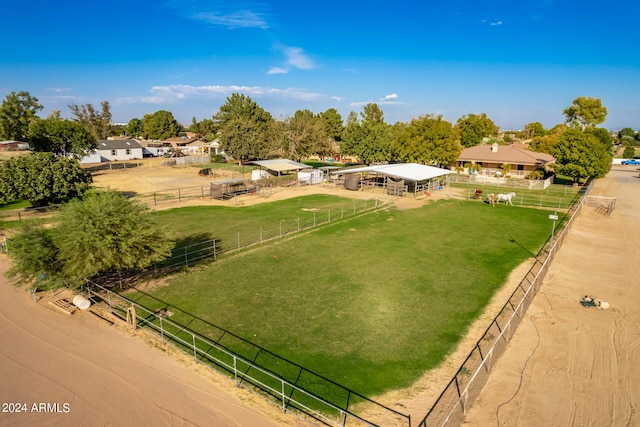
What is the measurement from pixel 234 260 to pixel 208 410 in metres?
12.7

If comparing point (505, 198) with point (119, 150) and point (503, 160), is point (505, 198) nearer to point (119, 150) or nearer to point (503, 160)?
point (503, 160)

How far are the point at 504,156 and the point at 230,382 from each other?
212 ft

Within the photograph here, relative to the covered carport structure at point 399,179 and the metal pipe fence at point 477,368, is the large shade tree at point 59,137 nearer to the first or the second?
the covered carport structure at point 399,179

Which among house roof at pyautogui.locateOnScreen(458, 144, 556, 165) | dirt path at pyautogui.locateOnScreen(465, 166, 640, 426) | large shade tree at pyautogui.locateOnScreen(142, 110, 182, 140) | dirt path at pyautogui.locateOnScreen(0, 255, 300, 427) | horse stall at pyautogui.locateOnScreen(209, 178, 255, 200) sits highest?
large shade tree at pyautogui.locateOnScreen(142, 110, 182, 140)

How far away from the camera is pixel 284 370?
12742 millimetres

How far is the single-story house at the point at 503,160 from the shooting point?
6147 cm

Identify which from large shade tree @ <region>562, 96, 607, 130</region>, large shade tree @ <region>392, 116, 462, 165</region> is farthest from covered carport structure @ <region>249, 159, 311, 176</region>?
large shade tree @ <region>562, 96, 607, 130</region>

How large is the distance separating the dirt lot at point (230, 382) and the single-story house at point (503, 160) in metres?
47.5

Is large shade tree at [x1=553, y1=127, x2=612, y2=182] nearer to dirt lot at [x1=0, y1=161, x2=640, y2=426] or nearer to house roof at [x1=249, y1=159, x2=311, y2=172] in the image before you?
house roof at [x1=249, y1=159, x2=311, y2=172]

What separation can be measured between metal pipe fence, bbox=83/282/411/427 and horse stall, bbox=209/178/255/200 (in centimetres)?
2807

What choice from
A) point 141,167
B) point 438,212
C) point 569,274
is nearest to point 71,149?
point 141,167

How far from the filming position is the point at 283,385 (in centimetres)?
1085

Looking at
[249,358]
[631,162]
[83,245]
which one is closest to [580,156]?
[249,358]

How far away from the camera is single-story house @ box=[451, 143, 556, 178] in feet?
202
